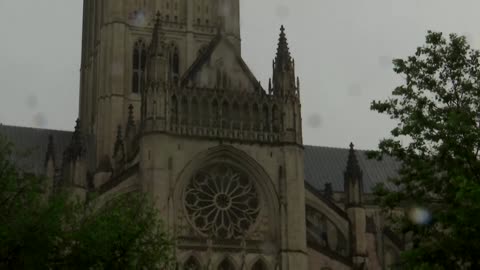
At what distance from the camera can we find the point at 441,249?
23891mm

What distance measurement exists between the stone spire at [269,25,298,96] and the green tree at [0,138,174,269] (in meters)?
20.4

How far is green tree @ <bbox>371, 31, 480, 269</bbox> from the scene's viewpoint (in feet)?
78.4

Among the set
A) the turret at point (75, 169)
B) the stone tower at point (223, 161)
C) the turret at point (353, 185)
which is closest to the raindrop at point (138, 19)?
the stone tower at point (223, 161)

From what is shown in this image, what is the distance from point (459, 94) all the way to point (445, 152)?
2161 millimetres

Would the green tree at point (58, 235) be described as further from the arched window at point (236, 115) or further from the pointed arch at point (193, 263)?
the arched window at point (236, 115)

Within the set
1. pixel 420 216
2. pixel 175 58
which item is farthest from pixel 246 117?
pixel 420 216

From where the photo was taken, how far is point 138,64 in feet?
205

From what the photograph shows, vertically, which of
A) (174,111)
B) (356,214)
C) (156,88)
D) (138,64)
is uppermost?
(138,64)

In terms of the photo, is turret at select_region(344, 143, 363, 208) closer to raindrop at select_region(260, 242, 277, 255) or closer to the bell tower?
raindrop at select_region(260, 242, 277, 255)

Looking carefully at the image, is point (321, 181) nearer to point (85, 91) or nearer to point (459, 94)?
point (85, 91)

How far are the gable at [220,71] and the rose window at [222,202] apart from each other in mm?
4538

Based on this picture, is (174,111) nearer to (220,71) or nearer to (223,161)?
(223,161)

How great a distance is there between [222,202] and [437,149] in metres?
21.7

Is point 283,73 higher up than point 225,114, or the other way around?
point 283,73
